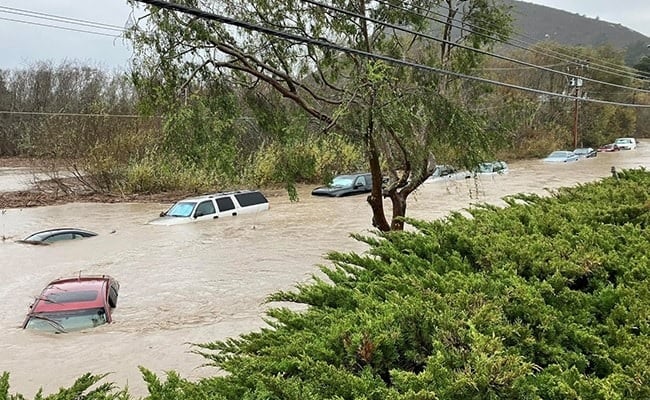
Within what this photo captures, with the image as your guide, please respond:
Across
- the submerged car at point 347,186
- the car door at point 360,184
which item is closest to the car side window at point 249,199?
the submerged car at point 347,186

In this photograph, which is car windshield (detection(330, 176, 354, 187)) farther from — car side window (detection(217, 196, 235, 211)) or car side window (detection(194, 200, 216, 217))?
car side window (detection(194, 200, 216, 217))

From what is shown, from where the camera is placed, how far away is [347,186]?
79.4 ft

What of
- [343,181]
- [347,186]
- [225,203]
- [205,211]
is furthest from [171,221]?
[343,181]

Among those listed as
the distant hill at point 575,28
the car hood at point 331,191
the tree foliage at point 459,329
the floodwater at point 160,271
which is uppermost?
the distant hill at point 575,28

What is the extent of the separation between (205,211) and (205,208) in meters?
Result: 0.13

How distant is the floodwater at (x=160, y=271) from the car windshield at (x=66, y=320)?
14 cm

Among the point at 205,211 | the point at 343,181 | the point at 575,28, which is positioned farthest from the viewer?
the point at 575,28

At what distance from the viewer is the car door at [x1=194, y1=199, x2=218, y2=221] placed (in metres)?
18.5

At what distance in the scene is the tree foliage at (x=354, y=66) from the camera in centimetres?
985

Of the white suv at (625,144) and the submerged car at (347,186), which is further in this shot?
the white suv at (625,144)

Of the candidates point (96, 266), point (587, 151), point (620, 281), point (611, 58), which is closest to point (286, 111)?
point (96, 266)

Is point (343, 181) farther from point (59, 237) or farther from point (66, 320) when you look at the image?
point (66, 320)

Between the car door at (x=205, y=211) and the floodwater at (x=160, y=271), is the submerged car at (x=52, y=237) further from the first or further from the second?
the car door at (x=205, y=211)

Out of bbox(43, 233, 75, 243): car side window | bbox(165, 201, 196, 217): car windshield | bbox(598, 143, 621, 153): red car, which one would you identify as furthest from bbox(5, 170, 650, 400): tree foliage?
bbox(598, 143, 621, 153): red car
